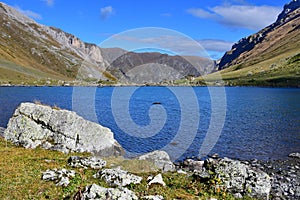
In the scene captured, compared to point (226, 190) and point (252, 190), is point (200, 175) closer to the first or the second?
point (226, 190)

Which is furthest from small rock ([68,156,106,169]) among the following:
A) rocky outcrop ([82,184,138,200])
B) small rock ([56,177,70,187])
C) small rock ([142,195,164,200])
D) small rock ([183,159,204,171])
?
small rock ([183,159,204,171])

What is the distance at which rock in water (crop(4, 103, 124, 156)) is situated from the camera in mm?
33000

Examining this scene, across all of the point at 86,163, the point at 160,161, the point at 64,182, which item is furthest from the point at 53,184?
the point at 160,161

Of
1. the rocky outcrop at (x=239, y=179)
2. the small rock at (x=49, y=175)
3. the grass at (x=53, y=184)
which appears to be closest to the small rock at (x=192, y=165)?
the grass at (x=53, y=184)

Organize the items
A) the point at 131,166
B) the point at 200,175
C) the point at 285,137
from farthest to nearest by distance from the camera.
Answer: the point at 285,137, the point at 131,166, the point at 200,175

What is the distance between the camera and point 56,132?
34.0 m

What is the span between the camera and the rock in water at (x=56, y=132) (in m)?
33.0

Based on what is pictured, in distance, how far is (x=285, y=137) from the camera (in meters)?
53.5

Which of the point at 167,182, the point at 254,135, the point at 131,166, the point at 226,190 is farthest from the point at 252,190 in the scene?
the point at 254,135

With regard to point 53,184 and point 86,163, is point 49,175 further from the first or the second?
point 86,163

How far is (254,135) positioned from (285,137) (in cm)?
557

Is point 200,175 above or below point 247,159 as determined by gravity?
above

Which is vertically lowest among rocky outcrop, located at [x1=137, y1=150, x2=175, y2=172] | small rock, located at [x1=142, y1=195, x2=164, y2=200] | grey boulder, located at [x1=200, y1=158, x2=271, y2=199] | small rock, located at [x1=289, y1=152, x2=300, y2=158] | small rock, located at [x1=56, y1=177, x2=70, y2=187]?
small rock, located at [x1=289, y1=152, x2=300, y2=158]

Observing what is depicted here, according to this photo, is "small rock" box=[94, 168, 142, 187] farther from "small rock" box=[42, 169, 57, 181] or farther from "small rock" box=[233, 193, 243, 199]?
"small rock" box=[233, 193, 243, 199]
